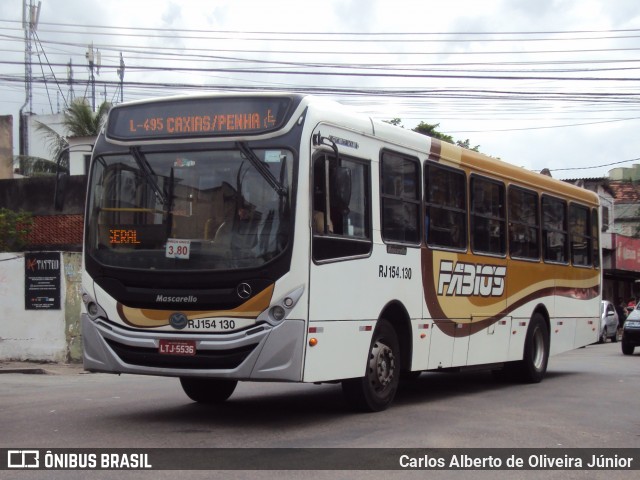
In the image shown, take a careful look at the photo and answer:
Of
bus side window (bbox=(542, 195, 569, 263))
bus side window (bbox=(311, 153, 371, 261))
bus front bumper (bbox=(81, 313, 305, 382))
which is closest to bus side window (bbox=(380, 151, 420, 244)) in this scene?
bus side window (bbox=(311, 153, 371, 261))

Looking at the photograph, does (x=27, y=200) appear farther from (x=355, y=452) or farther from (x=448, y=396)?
(x=355, y=452)

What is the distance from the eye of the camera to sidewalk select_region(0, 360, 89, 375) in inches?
714

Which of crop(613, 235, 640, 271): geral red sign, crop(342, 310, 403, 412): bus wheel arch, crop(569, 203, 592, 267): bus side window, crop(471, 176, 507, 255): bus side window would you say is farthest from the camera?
crop(613, 235, 640, 271): geral red sign

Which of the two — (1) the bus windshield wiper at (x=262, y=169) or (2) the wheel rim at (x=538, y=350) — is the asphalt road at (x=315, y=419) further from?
(1) the bus windshield wiper at (x=262, y=169)

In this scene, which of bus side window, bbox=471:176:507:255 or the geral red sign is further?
the geral red sign

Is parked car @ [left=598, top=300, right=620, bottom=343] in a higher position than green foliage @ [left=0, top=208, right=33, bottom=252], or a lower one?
lower

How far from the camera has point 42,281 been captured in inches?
776

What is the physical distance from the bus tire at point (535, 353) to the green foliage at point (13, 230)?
12.4 meters

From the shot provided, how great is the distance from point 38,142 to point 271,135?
1651 inches

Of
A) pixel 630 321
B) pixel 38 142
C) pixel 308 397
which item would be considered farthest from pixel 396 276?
pixel 38 142

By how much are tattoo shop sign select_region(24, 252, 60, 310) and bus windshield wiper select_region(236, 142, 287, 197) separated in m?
11.1

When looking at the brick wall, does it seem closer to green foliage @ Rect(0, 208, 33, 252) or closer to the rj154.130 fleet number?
green foliage @ Rect(0, 208, 33, 252)

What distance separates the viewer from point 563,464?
26.4ft

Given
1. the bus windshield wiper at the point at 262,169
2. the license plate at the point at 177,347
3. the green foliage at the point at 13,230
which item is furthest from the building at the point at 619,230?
the license plate at the point at 177,347
